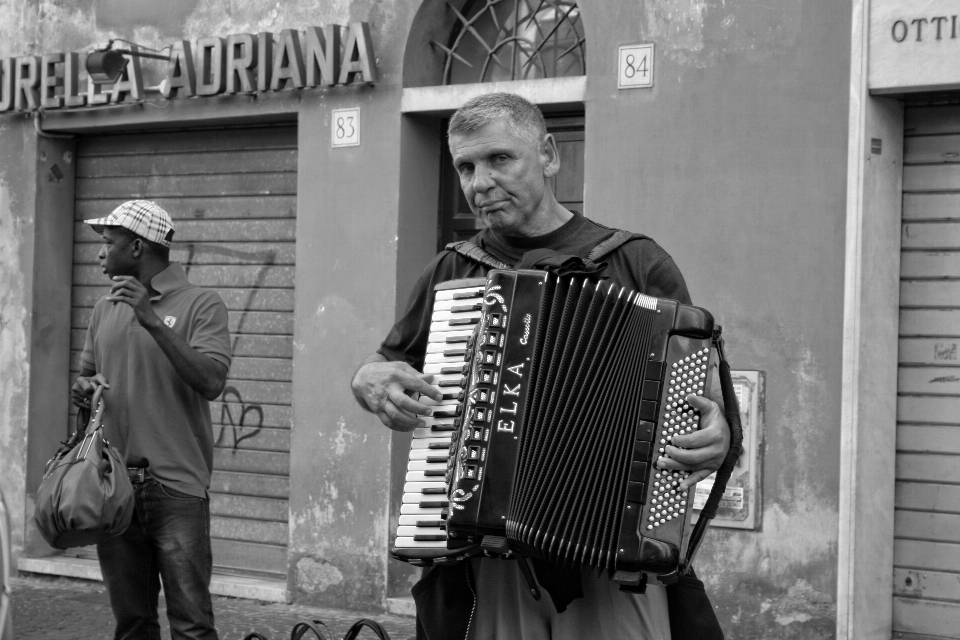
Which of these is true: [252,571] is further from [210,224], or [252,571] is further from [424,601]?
[424,601]

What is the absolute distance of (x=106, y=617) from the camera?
8.59 meters

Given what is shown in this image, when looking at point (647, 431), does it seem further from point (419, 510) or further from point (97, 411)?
point (97, 411)

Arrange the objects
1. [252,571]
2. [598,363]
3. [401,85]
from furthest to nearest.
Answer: [252,571] → [401,85] → [598,363]

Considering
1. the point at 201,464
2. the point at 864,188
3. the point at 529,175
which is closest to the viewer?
the point at 529,175

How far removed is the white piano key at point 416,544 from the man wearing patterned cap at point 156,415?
2.20 m

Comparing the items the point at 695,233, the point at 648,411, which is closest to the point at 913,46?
the point at 695,233

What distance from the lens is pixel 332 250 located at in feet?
28.6

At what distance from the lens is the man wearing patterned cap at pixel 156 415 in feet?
18.0

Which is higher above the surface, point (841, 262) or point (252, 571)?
point (841, 262)

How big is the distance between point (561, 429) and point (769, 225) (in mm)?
4091

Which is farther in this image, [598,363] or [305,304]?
[305,304]

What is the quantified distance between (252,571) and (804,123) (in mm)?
4469

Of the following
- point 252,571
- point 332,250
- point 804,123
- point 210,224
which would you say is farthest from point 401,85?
point 252,571

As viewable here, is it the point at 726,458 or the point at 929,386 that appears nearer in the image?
the point at 726,458
